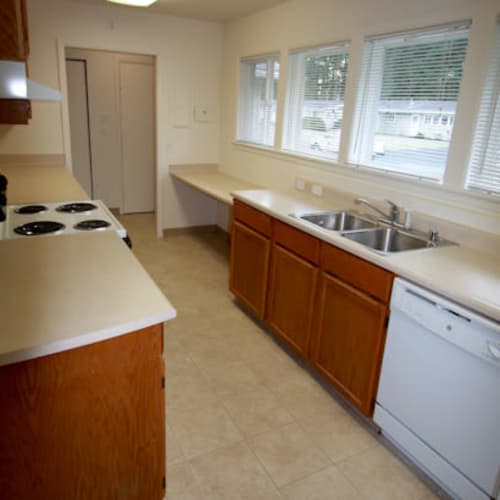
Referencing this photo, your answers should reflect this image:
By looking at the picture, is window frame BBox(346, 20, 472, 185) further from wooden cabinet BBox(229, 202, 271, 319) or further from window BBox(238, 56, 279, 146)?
window BBox(238, 56, 279, 146)

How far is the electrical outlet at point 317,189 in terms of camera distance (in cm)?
334

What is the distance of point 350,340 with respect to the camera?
2209 millimetres

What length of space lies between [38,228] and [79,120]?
156 inches

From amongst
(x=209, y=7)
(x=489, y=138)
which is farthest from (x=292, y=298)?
(x=209, y=7)

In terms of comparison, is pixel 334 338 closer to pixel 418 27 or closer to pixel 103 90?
pixel 418 27

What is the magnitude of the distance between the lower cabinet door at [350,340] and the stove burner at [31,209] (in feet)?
5.81

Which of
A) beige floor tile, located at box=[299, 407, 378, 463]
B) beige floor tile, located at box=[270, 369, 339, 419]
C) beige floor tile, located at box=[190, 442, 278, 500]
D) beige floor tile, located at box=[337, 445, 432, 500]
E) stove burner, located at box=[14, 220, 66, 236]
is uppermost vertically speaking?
stove burner, located at box=[14, 220, 66, 236]

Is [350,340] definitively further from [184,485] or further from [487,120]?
[487,120]

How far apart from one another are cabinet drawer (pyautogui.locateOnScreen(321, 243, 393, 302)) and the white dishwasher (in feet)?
0.23

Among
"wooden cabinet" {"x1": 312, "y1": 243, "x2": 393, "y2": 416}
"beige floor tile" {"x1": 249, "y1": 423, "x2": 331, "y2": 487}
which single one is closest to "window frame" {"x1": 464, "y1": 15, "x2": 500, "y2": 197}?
"wooden cabinet" {"x1": 312, "y1": 243, "x2": 393, "y2": 416}

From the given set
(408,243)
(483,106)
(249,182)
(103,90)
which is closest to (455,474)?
(408,243)

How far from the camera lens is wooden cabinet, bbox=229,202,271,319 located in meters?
2.98

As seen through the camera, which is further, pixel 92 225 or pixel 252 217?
pixel 252 217

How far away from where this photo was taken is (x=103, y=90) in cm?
568
